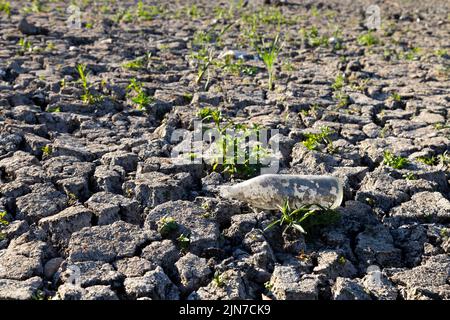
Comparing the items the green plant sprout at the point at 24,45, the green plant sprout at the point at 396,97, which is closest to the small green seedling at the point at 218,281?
the green plant sprout at the point at 396,97

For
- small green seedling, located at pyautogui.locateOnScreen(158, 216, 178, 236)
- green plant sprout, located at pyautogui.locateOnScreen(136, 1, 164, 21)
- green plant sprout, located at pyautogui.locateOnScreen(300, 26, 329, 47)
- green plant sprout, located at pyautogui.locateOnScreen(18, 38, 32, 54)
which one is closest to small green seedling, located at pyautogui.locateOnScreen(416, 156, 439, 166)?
small green seedling, located at pyautogui.locateOnScreen(158, 216, 178, 236)

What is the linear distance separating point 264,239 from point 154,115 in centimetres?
195

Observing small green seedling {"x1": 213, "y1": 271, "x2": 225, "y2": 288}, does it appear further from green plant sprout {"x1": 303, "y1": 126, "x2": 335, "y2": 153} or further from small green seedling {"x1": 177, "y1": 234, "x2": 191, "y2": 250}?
green plant sprout {"x1": 303, "y1": 126, "x2": 335, "y2": 153}

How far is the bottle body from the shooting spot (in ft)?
9.52

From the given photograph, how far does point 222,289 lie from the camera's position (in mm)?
2447

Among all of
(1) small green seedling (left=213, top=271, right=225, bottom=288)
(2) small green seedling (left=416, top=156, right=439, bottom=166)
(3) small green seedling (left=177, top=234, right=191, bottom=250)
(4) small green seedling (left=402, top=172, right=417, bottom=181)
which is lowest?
(1) small green seedling (left=213, top=271, right=225, bottom=288)

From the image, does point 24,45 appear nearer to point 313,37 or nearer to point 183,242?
point 313,37

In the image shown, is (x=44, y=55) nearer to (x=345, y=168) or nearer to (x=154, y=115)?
(x=154, y=115)

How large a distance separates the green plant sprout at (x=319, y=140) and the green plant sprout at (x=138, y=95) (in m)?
1.29

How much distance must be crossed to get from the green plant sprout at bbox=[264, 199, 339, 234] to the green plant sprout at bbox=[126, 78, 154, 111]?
1.93 m

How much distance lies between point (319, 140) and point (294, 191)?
3.74 feet

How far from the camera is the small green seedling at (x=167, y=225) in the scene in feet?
9.34

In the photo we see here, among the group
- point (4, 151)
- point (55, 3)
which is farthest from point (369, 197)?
point (55, 3)
